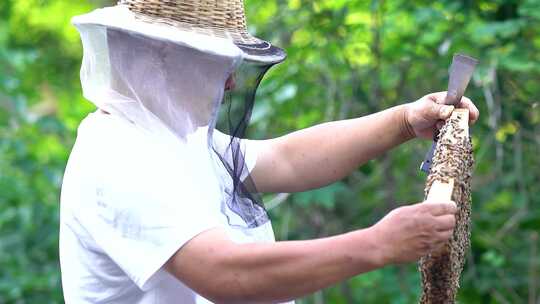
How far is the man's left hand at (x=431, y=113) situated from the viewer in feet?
6.74

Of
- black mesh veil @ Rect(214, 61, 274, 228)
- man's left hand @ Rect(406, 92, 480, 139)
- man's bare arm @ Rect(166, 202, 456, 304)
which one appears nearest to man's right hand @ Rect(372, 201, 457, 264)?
man's bare arm @ Rect(166, 202, 456, 304)

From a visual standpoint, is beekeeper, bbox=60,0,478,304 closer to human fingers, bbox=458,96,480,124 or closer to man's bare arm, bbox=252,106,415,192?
human fingers, bbox=458,96,480,124

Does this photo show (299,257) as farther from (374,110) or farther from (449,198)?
(374,110)

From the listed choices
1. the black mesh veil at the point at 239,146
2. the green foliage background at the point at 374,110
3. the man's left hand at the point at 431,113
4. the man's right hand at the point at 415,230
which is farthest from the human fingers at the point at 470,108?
the green foliage background at the point at 374,110

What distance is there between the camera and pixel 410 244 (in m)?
1.52

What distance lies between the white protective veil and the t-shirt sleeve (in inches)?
4.4

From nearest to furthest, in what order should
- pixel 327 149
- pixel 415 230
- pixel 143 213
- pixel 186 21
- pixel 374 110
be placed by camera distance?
pixel 415 230 < pixel 143 213 < pixel 186 21 < pixel 327 149 < pixel 374 110

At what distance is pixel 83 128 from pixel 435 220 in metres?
0.76

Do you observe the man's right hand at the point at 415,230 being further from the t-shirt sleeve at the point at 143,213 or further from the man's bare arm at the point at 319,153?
the man's bare arm at the point at 319,153

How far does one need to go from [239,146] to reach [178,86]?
0.71ft

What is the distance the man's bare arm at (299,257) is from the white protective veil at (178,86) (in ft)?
0.84

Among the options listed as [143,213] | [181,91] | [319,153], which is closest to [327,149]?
[319,153]

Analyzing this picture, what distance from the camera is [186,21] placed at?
183cm

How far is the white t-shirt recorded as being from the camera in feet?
5.57
